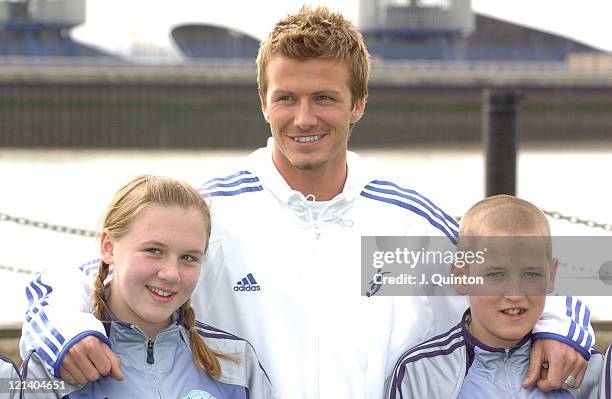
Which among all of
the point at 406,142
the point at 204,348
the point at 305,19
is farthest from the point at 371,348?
the point at 406,142

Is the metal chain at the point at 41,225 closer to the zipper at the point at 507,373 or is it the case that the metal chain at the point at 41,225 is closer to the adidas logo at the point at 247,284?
the adidas logo at the point at 247,284

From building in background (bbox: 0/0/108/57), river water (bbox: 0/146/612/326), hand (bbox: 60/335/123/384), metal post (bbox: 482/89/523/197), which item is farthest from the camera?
building in background (bbox: 0/0/108/57)

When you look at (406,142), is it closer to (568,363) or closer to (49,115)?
(49,115)

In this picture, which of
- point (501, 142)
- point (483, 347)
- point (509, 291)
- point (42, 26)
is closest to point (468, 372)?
point (483, 347)

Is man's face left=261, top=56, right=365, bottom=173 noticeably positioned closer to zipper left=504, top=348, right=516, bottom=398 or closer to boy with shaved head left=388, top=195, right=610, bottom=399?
boy with shaved head left=388, top=195, right=610, bottom=399

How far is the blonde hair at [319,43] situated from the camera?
1.98m

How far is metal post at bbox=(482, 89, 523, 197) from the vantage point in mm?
4914

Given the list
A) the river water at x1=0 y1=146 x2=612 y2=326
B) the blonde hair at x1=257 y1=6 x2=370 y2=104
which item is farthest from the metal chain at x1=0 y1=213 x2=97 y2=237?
the blonde hair at x1=257 y1=6 x2=370 y2=104

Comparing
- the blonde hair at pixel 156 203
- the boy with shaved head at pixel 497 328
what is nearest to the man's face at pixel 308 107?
the blonde hair at pixel 156 203

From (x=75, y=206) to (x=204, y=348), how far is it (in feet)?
36.1

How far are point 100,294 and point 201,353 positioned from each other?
0.67 feet

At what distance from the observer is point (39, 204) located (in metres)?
12.9

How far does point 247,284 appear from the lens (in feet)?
6.73

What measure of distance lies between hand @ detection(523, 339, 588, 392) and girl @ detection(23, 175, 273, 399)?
1.52 ft
